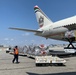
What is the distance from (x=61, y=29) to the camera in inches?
1276

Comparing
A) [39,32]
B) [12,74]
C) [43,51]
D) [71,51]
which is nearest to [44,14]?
[39,32]

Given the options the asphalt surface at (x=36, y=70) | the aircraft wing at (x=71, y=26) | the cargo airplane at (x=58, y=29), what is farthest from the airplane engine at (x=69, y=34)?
the asphalt surface at (x=36, y=70)

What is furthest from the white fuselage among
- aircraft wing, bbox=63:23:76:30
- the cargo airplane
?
aircraft wing, bbox=63:23:76:30

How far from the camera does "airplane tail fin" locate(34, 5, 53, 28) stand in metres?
41.9

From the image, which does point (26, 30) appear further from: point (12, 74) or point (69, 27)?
point (12, 74)

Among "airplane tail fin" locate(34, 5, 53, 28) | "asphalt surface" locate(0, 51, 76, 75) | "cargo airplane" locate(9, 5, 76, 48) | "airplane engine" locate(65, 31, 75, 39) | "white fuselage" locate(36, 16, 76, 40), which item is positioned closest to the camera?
"asphalt surface" locate(0, 51, 76, 75)

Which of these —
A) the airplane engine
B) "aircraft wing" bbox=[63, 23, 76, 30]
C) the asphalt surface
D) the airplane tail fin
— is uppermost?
the airplane tail fin

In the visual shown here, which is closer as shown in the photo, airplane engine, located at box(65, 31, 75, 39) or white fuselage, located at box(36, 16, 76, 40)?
airplane engine, located at box(65, 31, 75, 39)

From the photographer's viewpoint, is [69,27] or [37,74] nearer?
[37,74]

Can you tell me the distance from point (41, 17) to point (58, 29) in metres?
10.5

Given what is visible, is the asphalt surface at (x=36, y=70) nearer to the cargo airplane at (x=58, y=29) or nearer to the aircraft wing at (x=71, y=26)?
the aircraft wing at (x=71, y=26)

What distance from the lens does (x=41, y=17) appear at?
1695 inches

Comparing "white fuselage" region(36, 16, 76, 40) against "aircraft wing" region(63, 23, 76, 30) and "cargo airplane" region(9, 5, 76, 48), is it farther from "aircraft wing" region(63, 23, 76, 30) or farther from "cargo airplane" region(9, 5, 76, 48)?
"aircraft wing" region(63, 23, 76, 30)

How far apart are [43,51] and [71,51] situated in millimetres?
6338
